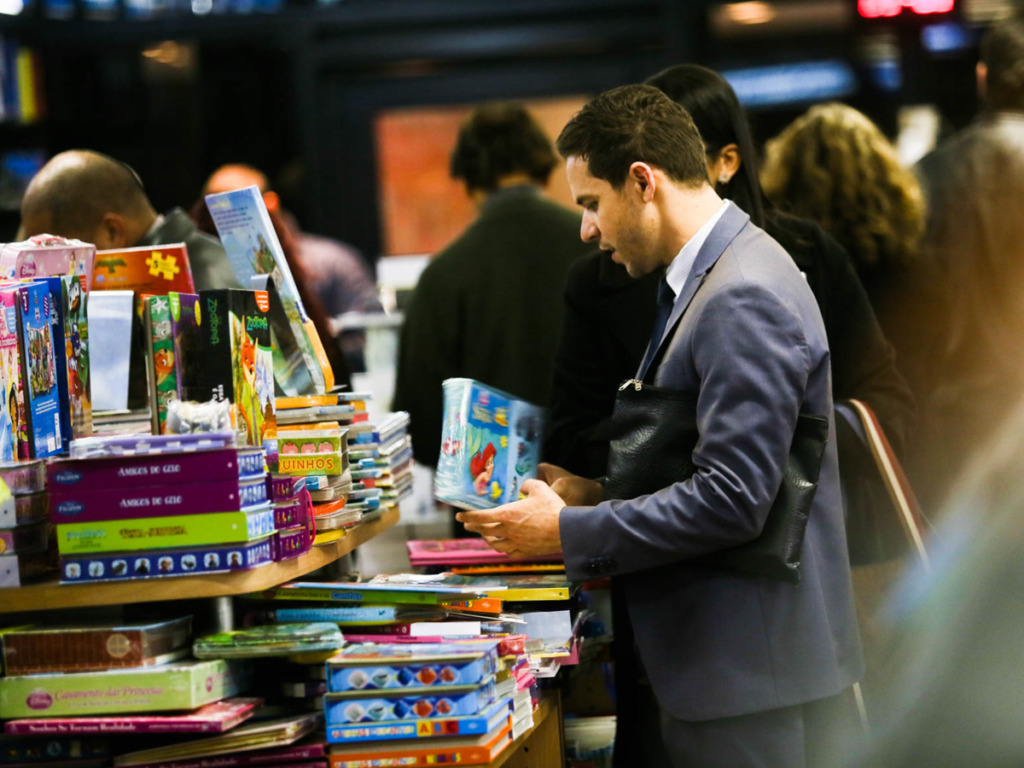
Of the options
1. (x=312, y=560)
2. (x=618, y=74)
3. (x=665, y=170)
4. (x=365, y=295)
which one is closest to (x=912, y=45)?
(x=618, y=74)

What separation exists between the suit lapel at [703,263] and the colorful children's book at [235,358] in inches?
27.7

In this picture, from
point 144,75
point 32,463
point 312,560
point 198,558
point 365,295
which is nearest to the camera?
point 198,558

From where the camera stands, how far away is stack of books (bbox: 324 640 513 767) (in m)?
1.97

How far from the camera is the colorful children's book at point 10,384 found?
6.97 feet

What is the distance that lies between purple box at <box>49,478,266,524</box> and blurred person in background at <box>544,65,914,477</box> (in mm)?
942

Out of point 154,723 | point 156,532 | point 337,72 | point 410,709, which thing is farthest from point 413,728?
point 337,72

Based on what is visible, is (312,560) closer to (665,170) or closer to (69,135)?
(665,170)

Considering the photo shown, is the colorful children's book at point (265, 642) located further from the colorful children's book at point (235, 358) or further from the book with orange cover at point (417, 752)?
the colorful children's book at point (235, 358)

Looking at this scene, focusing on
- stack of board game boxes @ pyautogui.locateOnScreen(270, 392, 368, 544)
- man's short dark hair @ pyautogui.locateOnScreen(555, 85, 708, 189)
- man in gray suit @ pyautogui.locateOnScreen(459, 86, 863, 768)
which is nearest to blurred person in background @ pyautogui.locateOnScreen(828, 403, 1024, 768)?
man in gray suit @ pyautogui.locateOnScreen(459, 86, 863, 768)

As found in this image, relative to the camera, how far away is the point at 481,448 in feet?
8.23

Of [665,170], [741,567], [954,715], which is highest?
[665,170]

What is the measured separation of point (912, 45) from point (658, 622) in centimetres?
521

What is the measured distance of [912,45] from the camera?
21.7ft

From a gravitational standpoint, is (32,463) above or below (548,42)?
below
